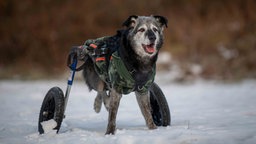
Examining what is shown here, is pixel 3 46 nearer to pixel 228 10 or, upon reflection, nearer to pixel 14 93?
pixel 14 93

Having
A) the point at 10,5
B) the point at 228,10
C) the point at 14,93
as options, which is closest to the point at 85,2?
the point at 10,5

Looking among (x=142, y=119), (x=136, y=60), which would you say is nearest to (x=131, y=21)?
Result: (x=136, y=60)

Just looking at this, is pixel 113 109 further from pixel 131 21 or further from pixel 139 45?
pixel 131 21

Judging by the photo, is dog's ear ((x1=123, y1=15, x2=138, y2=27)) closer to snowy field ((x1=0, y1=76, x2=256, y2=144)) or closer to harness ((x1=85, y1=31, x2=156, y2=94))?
harness ((x1=85, y1=31, x2=156, y2=94))

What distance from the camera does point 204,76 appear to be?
52.7ft

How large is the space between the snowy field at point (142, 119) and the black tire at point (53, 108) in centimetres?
20

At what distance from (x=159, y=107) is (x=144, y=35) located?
3.93 feet

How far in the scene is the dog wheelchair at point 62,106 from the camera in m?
5.82

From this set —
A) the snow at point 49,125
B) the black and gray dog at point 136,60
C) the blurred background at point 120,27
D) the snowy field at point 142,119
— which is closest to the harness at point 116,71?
the black and gray dog at point 136,60

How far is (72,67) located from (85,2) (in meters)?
14.6

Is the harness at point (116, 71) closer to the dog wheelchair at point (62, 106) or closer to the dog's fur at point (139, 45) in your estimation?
the dog's fur at point (139, 45)

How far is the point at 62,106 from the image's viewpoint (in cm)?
585

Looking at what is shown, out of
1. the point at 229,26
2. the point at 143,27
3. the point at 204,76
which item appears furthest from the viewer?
the point at 229,26

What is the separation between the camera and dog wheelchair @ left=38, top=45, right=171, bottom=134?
582cm
